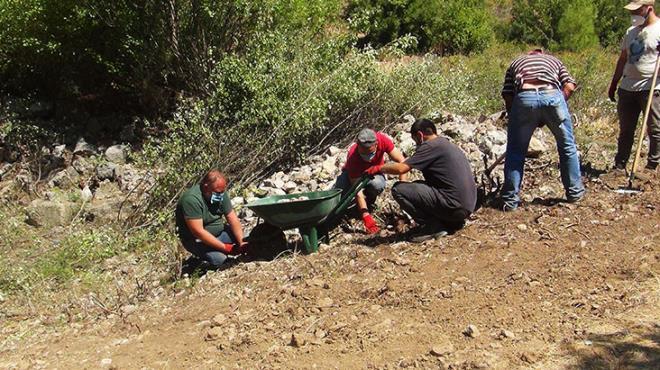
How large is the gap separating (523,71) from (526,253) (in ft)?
4.65

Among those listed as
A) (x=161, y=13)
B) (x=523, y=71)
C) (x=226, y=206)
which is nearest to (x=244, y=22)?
(x=161, y=13)

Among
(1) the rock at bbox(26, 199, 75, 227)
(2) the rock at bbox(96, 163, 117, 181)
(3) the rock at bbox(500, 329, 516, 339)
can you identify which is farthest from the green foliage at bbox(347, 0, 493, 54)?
(3) the rock at bbox(500, 329, 516, 339)

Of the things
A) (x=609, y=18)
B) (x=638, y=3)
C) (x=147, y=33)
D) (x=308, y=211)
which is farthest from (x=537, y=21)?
(x=308, y=211)

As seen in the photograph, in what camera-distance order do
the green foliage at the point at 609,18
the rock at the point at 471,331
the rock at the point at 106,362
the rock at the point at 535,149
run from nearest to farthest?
the rock at the point at 471,331 < the rock at the point at 106,362 < the rock at the point at 535,149 < the green foliage at the point at 609,18

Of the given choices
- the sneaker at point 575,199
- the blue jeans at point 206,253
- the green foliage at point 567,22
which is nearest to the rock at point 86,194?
the blue jeans at point 206,253

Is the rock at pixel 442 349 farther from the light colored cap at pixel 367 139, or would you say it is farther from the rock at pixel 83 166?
the rock at pixel 83 166

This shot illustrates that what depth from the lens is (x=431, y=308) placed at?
4.06m

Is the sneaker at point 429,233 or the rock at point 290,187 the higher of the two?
the rock at point 290,187

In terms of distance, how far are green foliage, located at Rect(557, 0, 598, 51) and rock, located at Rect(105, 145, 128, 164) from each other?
592 inches

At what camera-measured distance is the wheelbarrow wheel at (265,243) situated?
5484mm

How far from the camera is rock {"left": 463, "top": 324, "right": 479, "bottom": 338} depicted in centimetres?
371

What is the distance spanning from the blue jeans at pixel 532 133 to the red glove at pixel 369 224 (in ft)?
3.60

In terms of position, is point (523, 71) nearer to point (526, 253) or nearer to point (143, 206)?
point (526, 253)

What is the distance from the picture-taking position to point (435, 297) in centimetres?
417
